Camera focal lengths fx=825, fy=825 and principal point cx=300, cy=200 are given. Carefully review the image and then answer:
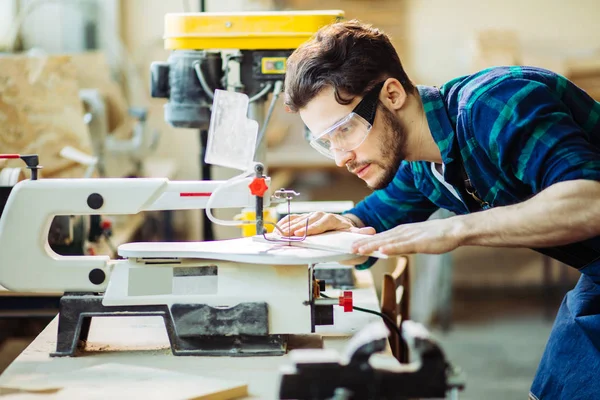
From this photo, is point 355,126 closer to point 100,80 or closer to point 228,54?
point 228,54

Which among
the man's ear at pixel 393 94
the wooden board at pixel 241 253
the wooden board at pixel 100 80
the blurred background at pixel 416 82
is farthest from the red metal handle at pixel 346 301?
the wooden board at pixel 100 80

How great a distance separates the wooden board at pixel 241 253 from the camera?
1705 mm

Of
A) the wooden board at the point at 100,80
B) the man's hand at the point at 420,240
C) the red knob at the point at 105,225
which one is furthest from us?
the wooden board at the point at 100,80

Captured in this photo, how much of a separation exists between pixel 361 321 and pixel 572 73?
369 centimetres

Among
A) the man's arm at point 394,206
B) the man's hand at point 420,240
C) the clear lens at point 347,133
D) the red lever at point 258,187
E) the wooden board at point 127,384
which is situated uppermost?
the clear lens at point 347,133

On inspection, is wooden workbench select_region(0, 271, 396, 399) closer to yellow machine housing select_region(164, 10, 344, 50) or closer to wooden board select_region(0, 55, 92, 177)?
yellow machine housing select_region(164, 10, 344, 50)

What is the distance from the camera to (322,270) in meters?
2.36

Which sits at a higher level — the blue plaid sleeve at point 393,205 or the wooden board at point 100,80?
the wooden board at point 100,80

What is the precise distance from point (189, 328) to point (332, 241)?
36 cm

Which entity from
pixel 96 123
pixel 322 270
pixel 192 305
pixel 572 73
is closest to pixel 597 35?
pixel 572 73

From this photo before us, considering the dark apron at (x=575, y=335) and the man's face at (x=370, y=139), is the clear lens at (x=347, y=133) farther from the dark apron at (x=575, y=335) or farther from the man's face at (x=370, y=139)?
the dark apron at (x=575, y=335)

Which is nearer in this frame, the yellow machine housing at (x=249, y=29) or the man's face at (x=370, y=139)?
the man's face at (x=370, y=139)

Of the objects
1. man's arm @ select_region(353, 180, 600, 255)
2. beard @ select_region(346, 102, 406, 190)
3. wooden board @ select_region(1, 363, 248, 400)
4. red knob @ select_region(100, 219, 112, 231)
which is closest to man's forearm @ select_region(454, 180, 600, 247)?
man's arm @ select_region(353, 180, 600, 255)

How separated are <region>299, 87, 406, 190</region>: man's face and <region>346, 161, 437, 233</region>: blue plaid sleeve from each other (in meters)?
0.27
